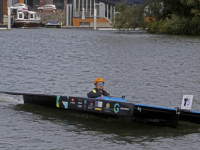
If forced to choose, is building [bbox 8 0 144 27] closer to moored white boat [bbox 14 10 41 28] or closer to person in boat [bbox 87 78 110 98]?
moored white boat [bbox 14 10 41 28]

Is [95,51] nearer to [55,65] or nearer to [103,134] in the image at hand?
[55,65]

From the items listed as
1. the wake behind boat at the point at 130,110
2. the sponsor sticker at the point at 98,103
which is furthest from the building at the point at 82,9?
the sponsor sticker at the point at 98,103

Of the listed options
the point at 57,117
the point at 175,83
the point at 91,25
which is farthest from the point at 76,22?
the point at 57,117

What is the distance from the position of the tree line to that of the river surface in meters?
19.5

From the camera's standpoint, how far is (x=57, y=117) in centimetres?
1756

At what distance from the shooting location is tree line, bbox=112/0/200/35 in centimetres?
6675

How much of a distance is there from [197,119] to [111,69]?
16.0 meters

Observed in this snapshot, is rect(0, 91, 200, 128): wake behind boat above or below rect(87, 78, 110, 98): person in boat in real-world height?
below

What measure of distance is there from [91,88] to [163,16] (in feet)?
171

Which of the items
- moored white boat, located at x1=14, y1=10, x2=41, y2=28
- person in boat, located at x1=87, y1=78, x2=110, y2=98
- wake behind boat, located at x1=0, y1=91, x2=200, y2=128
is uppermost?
person in boat, located at x1=87, y1=78, x2=110, y2=98

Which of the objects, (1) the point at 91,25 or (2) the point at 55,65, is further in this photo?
(1) the point at 91,25

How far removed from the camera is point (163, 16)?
74312mm

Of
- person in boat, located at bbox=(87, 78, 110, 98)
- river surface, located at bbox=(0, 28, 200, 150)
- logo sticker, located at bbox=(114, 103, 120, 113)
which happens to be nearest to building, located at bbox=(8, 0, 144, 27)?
river surface, located at bbox=(0, 28, 200, 150)

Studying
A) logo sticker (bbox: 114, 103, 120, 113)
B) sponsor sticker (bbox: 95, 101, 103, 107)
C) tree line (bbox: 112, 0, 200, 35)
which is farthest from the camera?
tree line (bbox: 112, 0, 200, 35)
